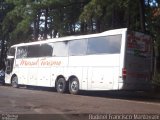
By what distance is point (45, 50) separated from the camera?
2723 centimetres

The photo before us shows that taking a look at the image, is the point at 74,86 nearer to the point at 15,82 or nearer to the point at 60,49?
the point at 60,49

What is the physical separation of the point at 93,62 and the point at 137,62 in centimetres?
246

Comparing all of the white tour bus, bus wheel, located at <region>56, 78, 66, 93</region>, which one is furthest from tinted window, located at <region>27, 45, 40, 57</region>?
bus wheel, located at <region>56, 78, 66, 93</region>

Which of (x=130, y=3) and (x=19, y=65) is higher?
(x=130, y=3)

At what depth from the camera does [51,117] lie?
12469mm

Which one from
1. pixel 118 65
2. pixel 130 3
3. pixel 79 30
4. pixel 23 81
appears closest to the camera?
pixel 118 65

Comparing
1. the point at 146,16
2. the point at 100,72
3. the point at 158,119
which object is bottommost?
the point at 158,119

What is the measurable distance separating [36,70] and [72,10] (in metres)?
9.23

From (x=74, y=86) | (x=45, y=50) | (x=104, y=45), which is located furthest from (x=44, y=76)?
(x=104, y=45)

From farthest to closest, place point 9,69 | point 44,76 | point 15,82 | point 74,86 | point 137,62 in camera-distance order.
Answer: point 9,69
point 15,82
point 44,76
point 74,86
point 137,62

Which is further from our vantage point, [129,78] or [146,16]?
[146,16]

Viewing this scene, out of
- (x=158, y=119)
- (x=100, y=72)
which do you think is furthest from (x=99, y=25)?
(x=158, y=119)

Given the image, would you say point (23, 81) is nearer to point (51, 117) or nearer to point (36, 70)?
point (36, 70)

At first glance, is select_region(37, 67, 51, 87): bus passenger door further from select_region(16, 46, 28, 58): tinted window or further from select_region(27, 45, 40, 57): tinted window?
select_region(16, 46, 28, 58): tinted window
